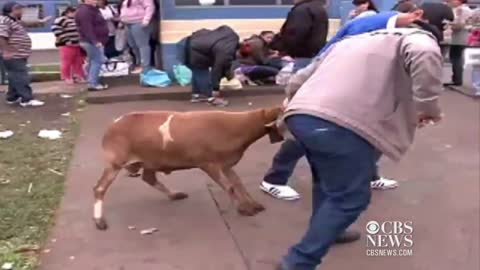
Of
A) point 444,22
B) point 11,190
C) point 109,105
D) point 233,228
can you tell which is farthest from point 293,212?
point 444,22

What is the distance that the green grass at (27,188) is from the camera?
4680 millimetres

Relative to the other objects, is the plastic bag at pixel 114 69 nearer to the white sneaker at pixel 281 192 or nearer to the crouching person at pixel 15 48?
the crouching person at pixel 15 48

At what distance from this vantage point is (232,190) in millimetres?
5066

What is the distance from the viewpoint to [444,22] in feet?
35.8

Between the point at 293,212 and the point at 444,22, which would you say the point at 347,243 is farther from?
the point at 444,22

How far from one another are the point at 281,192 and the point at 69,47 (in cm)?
674

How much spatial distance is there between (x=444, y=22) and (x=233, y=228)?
7.15 metres

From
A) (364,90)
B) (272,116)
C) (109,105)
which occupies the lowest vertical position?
(109,105)

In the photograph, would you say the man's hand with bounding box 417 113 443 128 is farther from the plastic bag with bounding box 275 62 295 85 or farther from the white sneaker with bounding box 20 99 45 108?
the white sneaker with bounding box 20 99 45 108

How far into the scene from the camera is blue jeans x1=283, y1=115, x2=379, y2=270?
11.8 feet

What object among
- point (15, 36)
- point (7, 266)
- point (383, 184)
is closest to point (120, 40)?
point (15, 36)

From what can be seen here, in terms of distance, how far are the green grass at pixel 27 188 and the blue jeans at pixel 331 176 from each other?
1679 millimetres

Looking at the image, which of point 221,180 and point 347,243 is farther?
point 221,180

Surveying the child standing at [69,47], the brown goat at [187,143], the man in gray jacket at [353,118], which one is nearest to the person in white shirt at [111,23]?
the child standing at [69,47]
